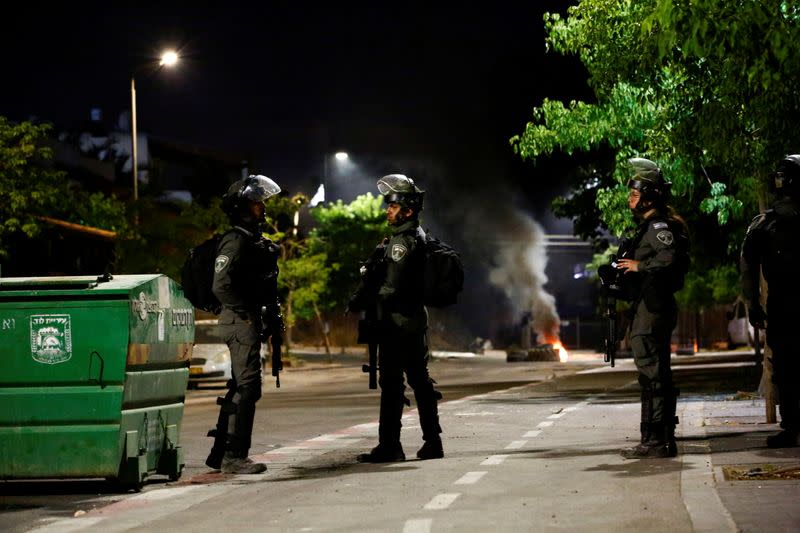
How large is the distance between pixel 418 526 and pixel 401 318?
3302 mm

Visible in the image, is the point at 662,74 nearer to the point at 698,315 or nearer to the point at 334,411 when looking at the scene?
the point at 334,411

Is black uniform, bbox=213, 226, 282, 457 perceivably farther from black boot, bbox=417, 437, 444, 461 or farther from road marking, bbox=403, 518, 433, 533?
road marking, bbox=403, 518, 433, 533

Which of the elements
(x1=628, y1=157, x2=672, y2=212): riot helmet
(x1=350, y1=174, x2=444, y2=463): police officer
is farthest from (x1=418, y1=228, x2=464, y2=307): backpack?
(x1=628, y1=157, x2=672, y2=212): riot helmet

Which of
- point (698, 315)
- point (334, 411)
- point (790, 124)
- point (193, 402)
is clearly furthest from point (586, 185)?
point (698, 315)

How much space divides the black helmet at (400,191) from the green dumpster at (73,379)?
1.99 meters

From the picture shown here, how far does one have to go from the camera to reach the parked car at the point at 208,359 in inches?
1177

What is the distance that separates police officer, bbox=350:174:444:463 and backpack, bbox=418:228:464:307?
0.15m

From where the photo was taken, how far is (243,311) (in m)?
9.56

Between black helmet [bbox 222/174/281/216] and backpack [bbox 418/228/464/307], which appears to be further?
backpack [bbox 418/228/464/307]

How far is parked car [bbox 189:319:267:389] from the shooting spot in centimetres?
2991

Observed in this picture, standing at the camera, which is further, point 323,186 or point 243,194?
point 323,186

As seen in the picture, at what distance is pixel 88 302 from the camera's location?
8984 millimetres

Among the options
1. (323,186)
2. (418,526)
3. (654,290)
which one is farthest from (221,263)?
(323,186)

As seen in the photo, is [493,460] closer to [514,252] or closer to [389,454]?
[389,454]
